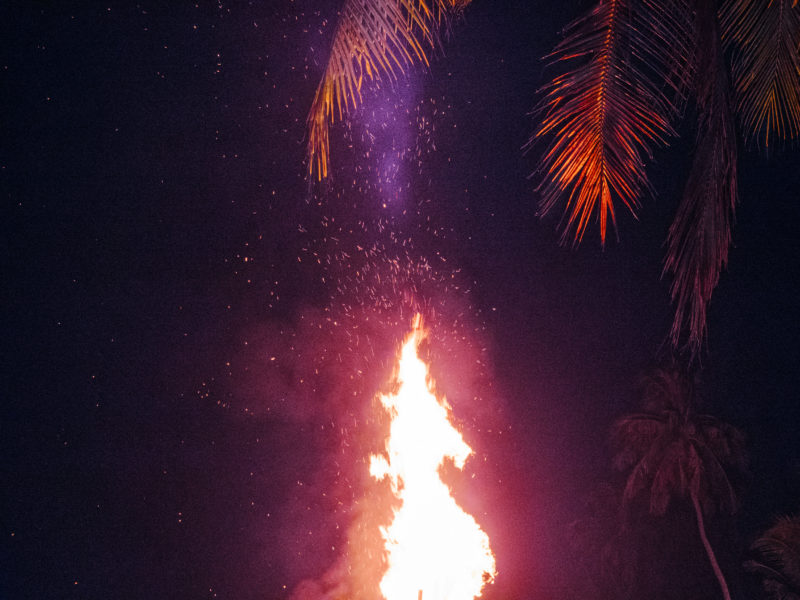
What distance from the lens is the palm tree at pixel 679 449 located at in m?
23.3

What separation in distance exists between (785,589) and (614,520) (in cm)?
1112

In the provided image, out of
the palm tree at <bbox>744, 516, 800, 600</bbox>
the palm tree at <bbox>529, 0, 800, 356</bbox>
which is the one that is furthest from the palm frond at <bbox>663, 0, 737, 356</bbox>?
the palm tree at <bbox>744, 516, 800, 600</bbox>

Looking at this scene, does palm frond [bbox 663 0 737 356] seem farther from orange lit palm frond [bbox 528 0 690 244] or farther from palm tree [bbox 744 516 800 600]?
palm tree [bbox 744 516 800 600]

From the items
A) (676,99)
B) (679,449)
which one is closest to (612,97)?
(676,99)

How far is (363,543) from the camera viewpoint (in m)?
19.6

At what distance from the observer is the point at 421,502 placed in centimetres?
1594

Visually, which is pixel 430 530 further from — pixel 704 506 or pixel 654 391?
pixel 704 506

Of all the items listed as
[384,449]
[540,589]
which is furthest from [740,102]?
[540,589]

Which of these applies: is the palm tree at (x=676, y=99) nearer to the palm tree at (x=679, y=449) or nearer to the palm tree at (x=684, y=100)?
the palm tree at (x=684, y=100)

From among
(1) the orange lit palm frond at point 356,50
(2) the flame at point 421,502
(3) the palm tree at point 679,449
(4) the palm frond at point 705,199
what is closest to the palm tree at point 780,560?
(3) the palm tree at point 679,449

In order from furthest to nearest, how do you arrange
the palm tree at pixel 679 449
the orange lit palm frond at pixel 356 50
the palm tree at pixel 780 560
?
the palm tree at pixel 679 449, the palm tree at pixel 780 560, the orange lit palm frond at pixel 356 50

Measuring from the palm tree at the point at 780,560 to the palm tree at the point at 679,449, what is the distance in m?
4.23

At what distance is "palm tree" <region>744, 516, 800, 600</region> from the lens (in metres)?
16.7

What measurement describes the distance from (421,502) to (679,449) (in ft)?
40.0
